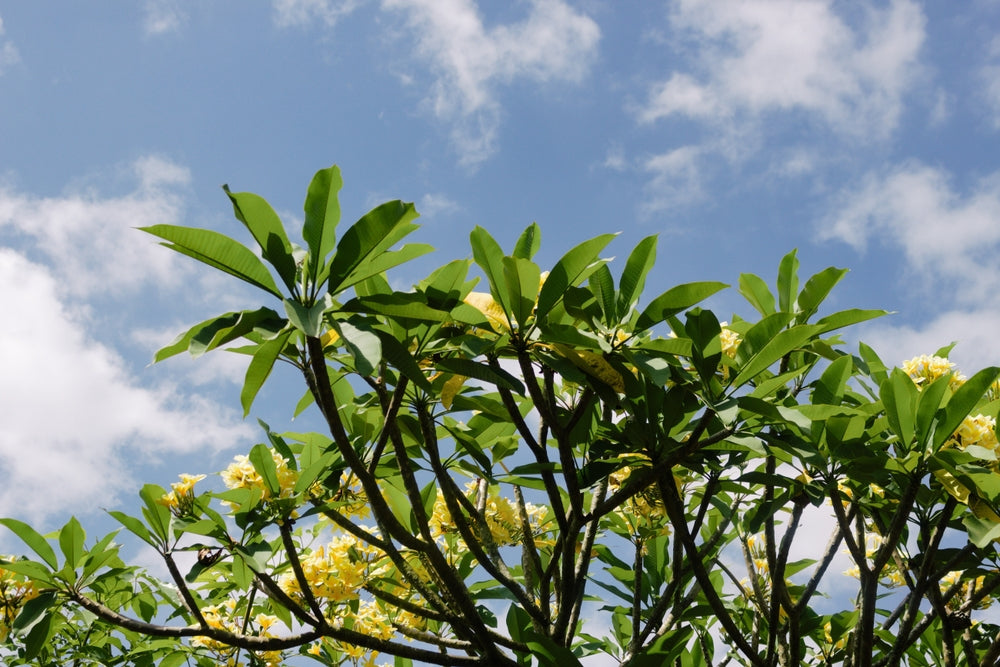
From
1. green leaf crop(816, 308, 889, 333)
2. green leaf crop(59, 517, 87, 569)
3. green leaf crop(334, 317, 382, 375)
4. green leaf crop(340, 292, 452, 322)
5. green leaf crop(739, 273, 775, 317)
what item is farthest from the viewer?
green leaf crop(739, 273, 775, 317)

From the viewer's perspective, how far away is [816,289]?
203cm

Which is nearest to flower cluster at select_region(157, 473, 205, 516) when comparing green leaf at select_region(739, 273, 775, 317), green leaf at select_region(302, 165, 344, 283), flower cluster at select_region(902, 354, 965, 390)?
green leaf at select_region(302, 165, 344, 283)

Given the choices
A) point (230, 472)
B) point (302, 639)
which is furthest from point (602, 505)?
point (230, 472)

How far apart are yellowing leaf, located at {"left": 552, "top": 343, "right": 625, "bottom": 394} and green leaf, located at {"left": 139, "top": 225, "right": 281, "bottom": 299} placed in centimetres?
56

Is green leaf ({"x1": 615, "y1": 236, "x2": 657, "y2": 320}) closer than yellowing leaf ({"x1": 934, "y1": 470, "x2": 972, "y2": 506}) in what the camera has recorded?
Yes

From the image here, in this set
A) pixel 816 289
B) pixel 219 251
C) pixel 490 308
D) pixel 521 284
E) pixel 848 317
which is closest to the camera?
pixel 219 251

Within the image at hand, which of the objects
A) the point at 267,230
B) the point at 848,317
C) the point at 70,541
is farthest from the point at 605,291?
the point at 70,541

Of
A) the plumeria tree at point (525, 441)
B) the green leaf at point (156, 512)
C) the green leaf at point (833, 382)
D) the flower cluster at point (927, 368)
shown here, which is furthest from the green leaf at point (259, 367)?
the flower cluster at point (927, 368)

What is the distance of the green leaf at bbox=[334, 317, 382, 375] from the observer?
50.8 inches

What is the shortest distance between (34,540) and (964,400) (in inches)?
87.7

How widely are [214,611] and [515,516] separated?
1.02 meters

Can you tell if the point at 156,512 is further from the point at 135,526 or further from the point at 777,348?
the point at 777,348

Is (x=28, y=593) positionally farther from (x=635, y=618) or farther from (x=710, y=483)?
(x=710, y=483)

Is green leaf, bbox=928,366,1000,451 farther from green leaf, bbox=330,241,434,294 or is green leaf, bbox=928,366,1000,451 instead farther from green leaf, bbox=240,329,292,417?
green leaf, bbox=240,329,292,417
